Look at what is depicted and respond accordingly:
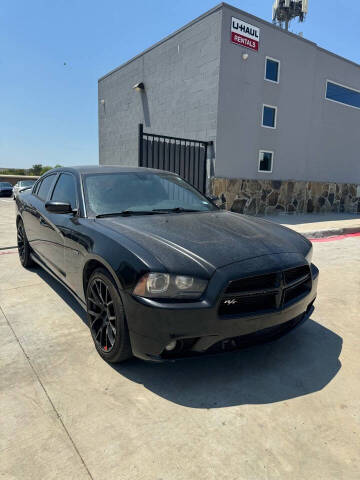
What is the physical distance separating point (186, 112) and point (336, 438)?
450 inches

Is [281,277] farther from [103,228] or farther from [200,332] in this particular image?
[103,228]

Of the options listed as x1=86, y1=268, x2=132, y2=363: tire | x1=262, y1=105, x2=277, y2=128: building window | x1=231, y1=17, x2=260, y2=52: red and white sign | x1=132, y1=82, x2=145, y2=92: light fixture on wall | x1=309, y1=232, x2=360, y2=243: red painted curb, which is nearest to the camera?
x1=86, y1=268, x2=132, y2=363: tire

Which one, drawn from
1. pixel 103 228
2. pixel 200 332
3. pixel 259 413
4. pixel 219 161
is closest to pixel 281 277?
pixel 200 332

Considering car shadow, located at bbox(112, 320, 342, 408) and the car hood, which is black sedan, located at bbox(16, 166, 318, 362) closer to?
the car hood

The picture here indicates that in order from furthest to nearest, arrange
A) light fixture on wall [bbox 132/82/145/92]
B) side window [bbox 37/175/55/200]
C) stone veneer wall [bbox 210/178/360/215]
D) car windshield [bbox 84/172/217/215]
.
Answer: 1. light fixture on wall [bbox 132/82/145/92]
2. stone veneer wall [bbox 210/178/360/215]
3. side window [bbox 37/175/55/200]
4. car windshield [bbox 84/172/217/215]

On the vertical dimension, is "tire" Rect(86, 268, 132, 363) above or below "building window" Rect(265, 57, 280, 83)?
below

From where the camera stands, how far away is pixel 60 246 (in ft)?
10.7

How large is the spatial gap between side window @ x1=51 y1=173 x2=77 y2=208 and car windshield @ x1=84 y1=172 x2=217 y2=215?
19 cm

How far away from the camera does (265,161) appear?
40.2 feet

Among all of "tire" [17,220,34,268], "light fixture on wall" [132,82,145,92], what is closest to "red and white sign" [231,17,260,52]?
"light fixture on wall" [132,82,145,92]

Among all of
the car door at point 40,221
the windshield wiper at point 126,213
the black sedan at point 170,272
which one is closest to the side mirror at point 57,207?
the black sedan at point 170,272

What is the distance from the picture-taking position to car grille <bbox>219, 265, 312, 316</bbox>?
6.89 feet

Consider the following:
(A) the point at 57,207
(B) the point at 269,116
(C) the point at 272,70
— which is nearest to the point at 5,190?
(B) the point at 269,116

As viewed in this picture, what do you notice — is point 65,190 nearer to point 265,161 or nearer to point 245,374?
point 245,374
